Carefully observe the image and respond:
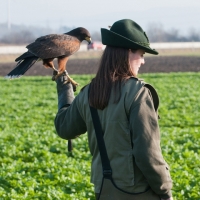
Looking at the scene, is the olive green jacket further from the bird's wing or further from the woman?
the bird's wing

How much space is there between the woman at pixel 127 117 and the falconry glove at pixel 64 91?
48 centimetres

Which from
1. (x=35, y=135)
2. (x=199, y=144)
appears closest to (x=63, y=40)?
(x=199, y=144)

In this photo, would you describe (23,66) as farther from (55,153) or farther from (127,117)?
(55,153)

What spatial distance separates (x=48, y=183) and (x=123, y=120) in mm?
4578

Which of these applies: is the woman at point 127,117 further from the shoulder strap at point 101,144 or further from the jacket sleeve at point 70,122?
the jacket sleeve at point 70,122

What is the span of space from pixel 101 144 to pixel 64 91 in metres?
0.87

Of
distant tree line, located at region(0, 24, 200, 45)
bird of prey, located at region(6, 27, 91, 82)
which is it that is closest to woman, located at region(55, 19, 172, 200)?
bird of prey, located at region(6, 27, 91, 82)

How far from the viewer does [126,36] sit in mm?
3727

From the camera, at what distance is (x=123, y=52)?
3.70 m

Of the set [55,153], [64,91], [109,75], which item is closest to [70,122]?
[64,91]

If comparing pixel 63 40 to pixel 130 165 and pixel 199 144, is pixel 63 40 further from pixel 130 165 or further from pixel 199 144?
pixel 199 144

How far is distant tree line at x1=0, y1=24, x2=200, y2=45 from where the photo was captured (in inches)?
4519

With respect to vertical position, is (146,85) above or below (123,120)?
above

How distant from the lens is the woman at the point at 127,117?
350 cm
